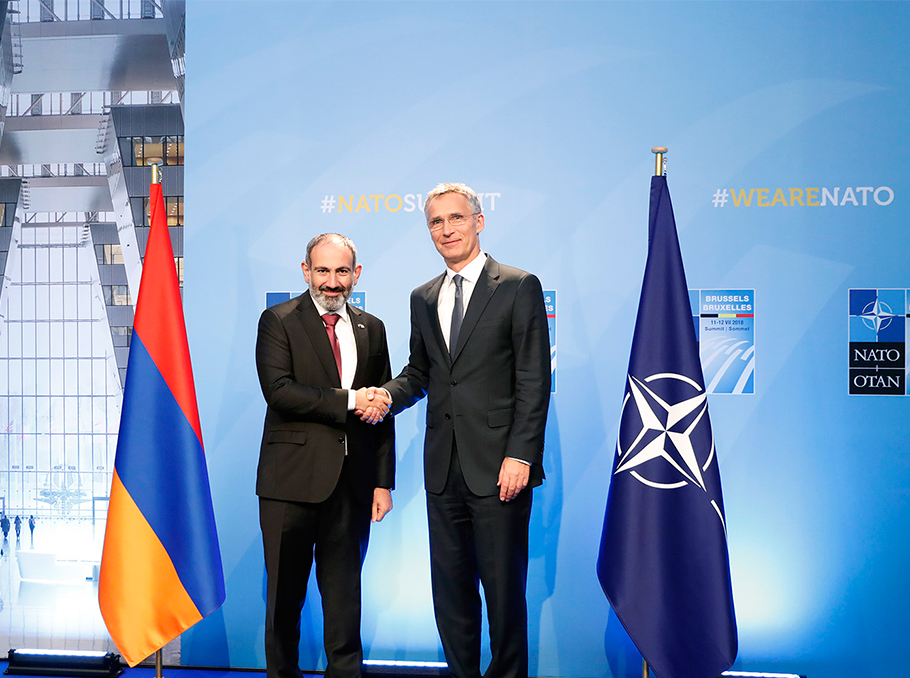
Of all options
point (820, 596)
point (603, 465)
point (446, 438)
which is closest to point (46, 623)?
point (446, 438)

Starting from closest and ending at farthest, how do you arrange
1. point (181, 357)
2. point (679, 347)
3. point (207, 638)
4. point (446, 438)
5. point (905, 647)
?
point (446, 438)
point (679, 347)
point (181, 357)
point (905, 647)
point (207, 638)

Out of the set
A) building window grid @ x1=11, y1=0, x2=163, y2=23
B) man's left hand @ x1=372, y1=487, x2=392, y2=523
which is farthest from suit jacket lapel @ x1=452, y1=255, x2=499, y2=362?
building window grid @ x1=11, y1=0, x2=163, y2=23

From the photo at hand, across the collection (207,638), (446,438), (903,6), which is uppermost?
(903,6)

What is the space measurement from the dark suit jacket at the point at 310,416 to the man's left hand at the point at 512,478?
1.76 ft

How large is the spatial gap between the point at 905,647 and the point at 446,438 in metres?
2.45

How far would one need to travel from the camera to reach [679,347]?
9.00 feet

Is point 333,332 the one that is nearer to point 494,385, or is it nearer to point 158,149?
point 494,385

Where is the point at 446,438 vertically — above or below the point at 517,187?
Result: below

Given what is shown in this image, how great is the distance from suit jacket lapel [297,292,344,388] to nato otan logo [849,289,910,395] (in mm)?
2375

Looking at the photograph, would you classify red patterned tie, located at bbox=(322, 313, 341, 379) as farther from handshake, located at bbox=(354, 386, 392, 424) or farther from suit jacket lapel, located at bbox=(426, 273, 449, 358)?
suit jacket lapel, located at bbox=(426, 273, 449, 358)

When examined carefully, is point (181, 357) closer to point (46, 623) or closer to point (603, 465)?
point (46, 623)

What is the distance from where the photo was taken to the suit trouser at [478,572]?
2.54 metres

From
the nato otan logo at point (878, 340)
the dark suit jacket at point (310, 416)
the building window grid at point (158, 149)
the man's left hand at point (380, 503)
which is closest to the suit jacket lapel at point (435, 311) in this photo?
the dark suit jacket at point (310, 416)

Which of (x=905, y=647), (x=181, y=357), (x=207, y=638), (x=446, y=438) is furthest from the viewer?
(x=207, y=638)
